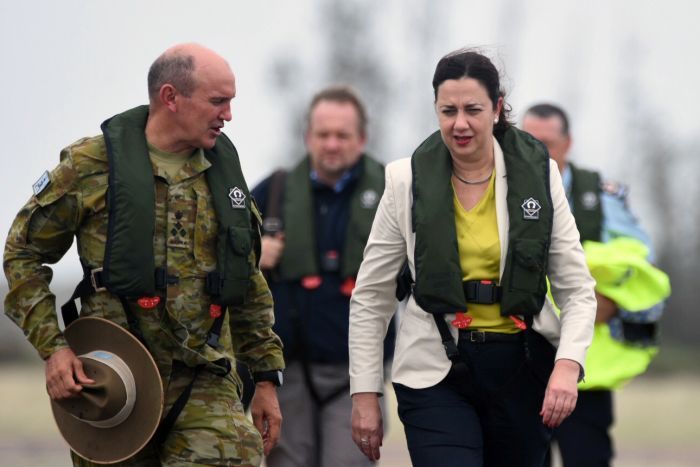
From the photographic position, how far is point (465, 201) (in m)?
6.37

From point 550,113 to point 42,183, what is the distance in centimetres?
383

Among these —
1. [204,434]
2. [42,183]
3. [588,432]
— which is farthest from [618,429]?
[42,183]

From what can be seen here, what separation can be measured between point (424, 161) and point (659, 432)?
11.6m

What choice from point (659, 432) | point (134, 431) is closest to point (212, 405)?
point (134, 431)

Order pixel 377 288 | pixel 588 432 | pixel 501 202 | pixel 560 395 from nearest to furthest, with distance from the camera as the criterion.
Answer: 1. pixel 560 395
2. pixel 501 202
3. pixel 377 288
4. pixel 588 432

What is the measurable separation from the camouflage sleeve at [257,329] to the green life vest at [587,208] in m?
2.49

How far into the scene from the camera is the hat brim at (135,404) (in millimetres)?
5957

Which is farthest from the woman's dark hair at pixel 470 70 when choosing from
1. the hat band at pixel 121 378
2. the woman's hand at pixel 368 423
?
the hat band at pixel 121 378

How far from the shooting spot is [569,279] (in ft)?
20.6

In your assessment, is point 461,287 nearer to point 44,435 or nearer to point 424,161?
point 424,161

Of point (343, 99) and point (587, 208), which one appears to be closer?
point (587, 208)

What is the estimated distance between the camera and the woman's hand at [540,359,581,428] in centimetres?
596

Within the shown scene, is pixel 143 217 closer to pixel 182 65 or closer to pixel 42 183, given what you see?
pixel 42 183

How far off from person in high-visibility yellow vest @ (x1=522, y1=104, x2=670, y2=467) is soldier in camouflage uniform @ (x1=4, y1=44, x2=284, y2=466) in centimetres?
263
